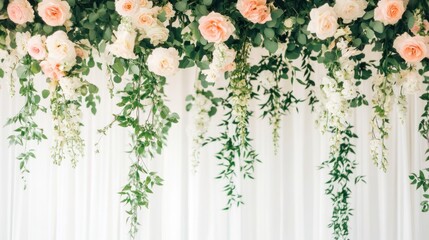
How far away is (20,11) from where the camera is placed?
5.17 ft

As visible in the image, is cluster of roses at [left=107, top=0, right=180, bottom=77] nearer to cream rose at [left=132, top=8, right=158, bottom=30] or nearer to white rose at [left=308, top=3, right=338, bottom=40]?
cream rose at [left=132, top=8, right=158, bottom=30]


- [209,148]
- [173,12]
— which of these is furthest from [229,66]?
[209,148]

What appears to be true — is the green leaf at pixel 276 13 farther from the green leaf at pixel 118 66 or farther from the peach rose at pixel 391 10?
the green leaf at pixel 118 66

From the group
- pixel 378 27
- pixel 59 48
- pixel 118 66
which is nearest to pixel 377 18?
pixel 378 27

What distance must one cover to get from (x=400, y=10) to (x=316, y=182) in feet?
3.79

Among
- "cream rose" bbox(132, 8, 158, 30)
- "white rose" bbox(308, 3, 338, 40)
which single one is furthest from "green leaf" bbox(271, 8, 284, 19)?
"cream rose" bbox(132, 8, 158, 30)

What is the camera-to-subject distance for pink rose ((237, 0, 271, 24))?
1484mm

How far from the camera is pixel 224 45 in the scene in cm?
152

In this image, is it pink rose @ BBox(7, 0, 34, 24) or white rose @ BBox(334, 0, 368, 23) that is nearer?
white rose @ BBox(334, 0, 368, 23)

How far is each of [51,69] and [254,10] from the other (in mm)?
649

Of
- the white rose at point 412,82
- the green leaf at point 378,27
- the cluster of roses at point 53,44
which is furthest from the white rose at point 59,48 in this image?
the white rose at point 412,82

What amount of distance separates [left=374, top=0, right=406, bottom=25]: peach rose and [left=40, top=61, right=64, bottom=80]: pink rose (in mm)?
967

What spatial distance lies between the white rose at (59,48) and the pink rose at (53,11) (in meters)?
0.04

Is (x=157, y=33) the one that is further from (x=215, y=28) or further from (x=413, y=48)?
(x=413, y=48)
